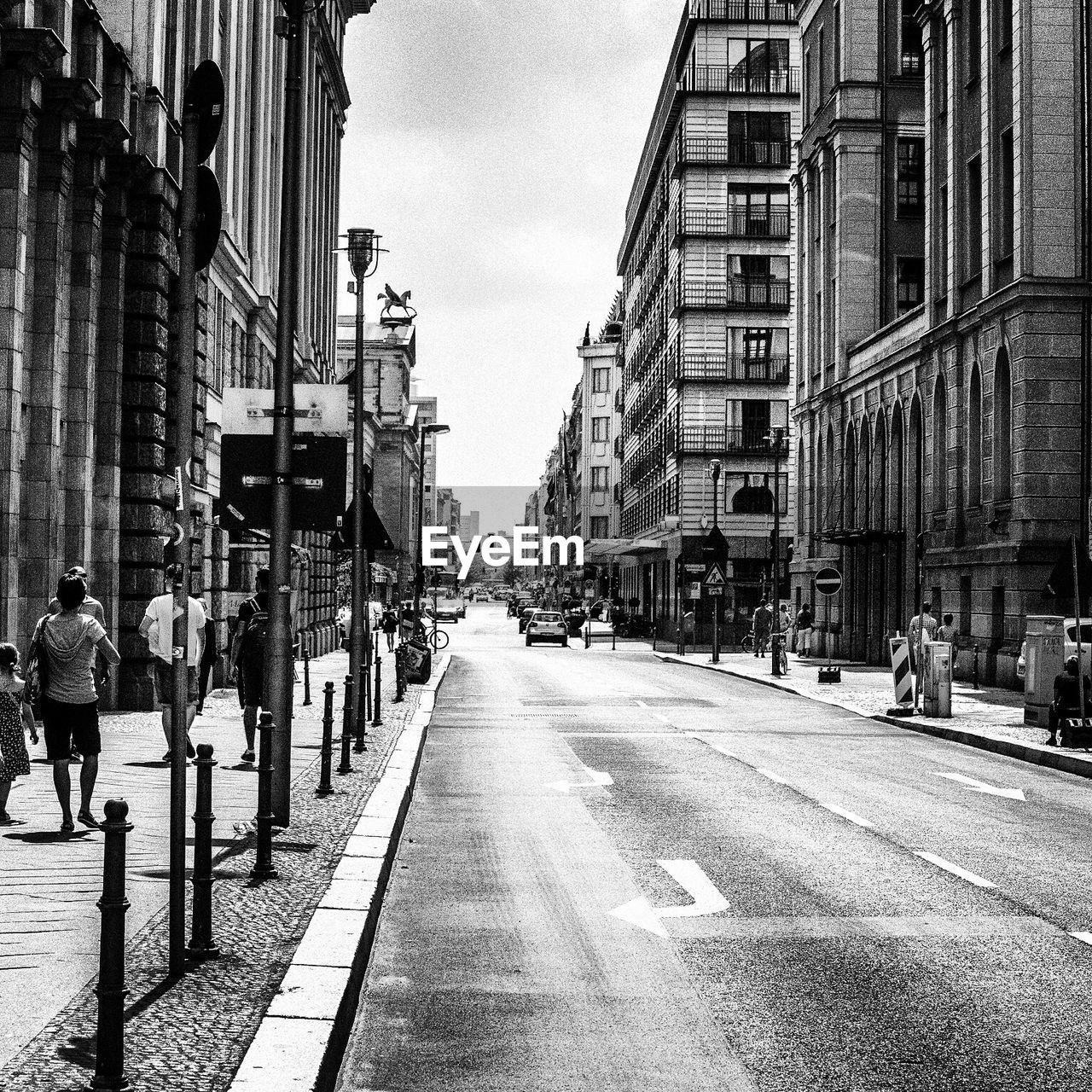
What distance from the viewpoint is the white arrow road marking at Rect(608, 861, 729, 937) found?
877 cm

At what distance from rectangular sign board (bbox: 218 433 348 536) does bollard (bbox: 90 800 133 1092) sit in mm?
5839

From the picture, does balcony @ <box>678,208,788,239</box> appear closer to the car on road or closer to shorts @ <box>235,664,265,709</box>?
the car on road

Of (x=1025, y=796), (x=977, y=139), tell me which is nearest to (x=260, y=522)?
(x=1025, y=796)

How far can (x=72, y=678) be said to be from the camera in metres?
10.8

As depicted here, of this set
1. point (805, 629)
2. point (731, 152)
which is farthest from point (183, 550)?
point (731, 152)

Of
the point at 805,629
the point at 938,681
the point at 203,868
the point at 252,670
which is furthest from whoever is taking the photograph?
the point at 805,629

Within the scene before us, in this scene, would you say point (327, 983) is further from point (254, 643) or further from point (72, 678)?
point (254, 643)

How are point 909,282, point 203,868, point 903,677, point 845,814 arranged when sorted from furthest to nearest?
→ point 909,282
point 903,677
point 845,814
point 203,868

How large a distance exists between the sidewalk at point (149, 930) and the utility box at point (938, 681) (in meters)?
13.3

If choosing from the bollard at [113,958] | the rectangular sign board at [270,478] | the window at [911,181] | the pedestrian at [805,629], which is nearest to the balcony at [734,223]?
the window at [911,181]

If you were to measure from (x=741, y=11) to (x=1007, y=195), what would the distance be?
44.5 m

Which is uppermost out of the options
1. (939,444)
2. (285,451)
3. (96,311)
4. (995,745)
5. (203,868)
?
(96,311)

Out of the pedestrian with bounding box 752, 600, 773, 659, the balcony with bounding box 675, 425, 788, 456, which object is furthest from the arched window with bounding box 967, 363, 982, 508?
the balcony with bounding box 675, 425, 788, 456

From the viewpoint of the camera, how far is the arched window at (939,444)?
37.6 m
